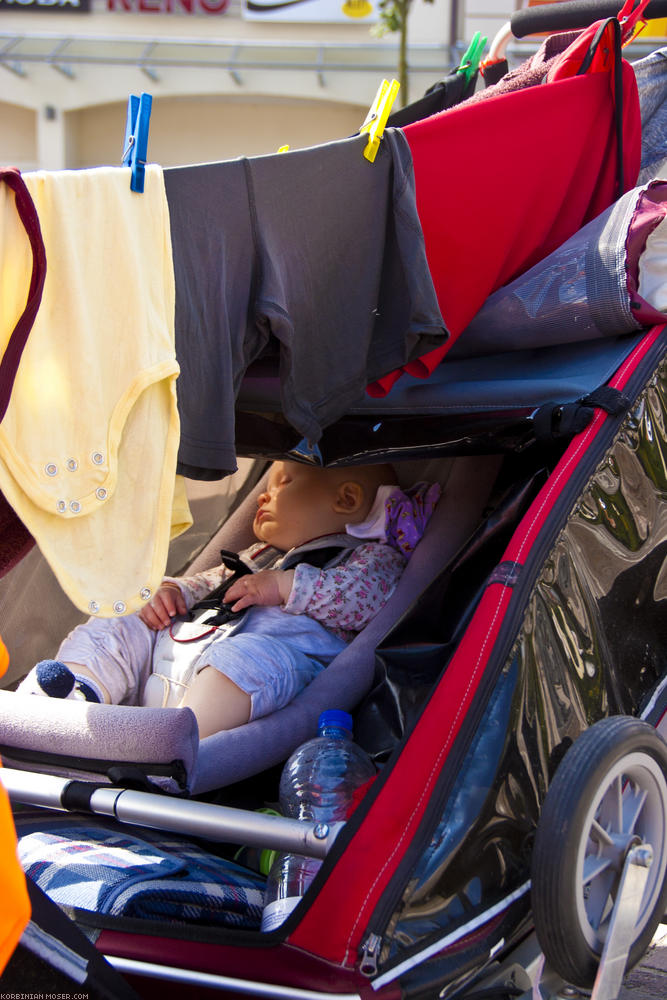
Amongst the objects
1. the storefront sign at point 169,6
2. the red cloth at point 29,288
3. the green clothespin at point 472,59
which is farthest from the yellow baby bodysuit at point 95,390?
the storefront sign at point 169,6

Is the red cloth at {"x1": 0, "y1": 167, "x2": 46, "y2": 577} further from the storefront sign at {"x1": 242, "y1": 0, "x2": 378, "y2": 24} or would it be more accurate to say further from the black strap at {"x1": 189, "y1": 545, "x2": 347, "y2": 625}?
the storefront sign at {"x1": 242, "y1": 0, "x2": 378, "y2": 24}

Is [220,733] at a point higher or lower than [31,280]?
lower

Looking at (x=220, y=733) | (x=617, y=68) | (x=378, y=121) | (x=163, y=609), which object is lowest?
(x=220, y=733)

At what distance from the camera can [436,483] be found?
2.49 meters

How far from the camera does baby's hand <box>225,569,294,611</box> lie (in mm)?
2324

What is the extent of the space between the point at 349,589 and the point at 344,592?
0.01 m

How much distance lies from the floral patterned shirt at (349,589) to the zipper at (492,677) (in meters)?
0.65

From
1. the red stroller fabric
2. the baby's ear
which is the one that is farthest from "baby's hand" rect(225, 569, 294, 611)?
the red stroller fabric

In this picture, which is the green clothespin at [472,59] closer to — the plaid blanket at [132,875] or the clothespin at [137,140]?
the clothespin at [137,140]

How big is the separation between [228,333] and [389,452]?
76cm

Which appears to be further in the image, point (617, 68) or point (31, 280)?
point (617, 68)

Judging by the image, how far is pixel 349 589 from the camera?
7.53 feet

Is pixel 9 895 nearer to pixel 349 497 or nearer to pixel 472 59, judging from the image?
pixel 349 497

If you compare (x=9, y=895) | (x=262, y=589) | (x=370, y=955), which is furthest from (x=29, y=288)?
(x=262, y=589)
